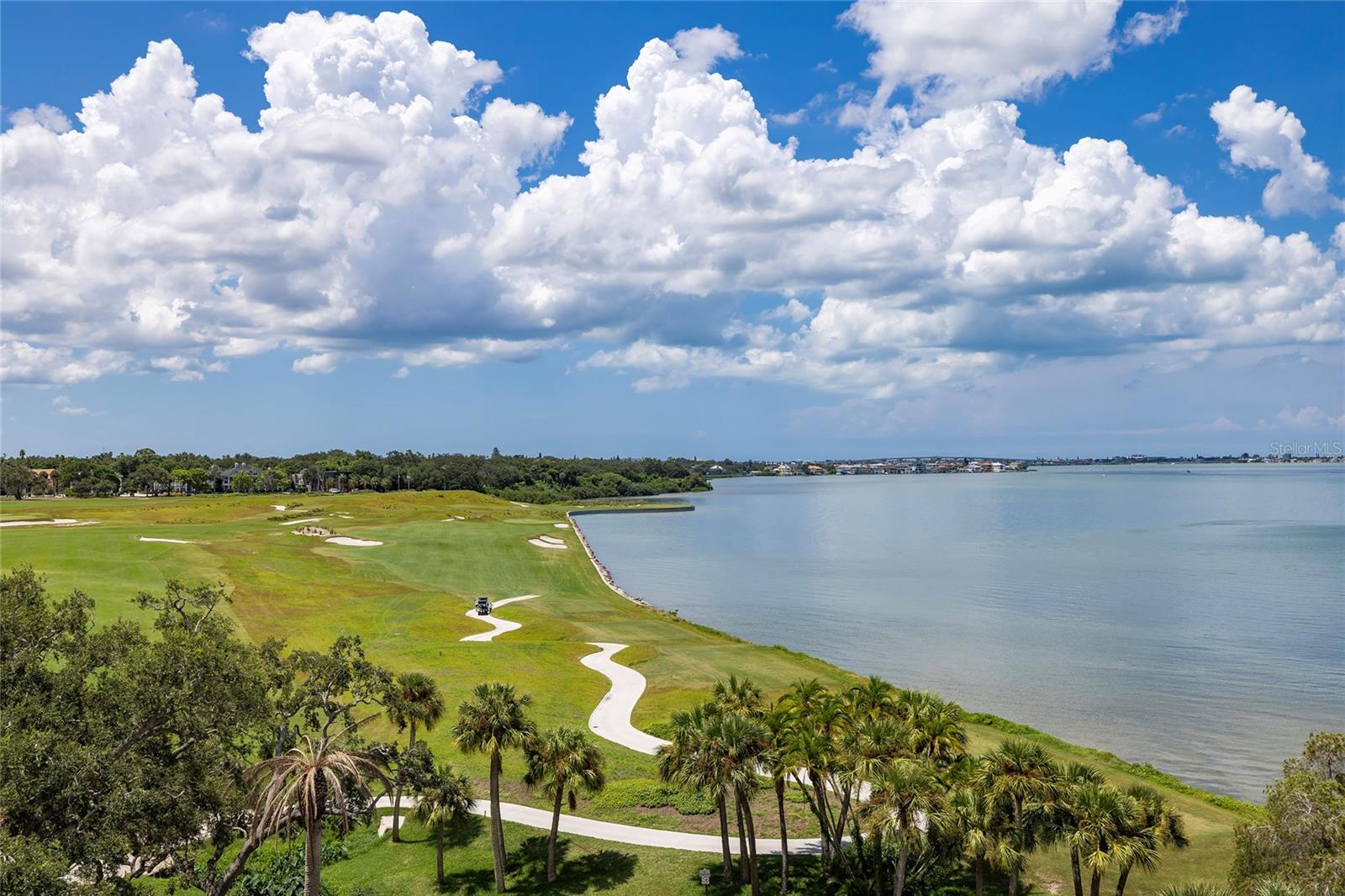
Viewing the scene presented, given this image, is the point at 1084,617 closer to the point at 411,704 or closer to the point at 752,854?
the point at 752,854

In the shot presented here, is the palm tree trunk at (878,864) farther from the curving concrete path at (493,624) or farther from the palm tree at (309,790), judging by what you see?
the curving concrete path at (493,624)

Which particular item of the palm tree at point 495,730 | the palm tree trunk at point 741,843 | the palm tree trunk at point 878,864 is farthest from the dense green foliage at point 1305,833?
the palm tree at point 495,730

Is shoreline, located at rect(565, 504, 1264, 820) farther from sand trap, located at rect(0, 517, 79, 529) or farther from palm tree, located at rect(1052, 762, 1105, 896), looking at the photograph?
sand trap, located at rect(0, 517, 79, 529)

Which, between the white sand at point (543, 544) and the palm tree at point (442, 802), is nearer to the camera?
the palm tree at point (442, 802)

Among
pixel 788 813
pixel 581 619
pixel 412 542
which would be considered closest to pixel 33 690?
pixel 788 813

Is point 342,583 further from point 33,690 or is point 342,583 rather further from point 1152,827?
point 1152,827

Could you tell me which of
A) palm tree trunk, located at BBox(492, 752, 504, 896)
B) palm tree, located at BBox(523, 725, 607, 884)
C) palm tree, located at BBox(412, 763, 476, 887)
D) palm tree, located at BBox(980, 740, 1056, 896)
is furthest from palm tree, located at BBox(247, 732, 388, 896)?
palm tree, located at BBox(980, 740, 1056, 896)
